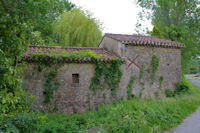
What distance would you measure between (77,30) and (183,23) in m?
10.4

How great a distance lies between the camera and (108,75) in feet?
32.6

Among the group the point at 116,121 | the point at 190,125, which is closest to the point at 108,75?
the point at 116,121

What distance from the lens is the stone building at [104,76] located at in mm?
8867

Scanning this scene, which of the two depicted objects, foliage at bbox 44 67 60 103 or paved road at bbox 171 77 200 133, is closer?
paved road at bbox 171 77 200 133

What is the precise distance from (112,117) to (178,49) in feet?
26.7

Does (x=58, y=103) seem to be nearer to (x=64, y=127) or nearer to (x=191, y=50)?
(x=64, y=127)

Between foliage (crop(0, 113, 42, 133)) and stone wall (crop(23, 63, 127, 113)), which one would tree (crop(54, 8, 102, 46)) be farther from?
foliage (crop(0, 113, 42, 133))

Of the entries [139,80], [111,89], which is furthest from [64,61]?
[139,80]

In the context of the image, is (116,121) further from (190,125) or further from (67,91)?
(67,91)

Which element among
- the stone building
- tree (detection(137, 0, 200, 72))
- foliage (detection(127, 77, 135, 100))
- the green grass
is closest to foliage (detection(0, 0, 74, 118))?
the green grass

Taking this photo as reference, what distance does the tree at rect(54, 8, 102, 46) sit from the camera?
1800 centimetres

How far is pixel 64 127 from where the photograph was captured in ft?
22.3

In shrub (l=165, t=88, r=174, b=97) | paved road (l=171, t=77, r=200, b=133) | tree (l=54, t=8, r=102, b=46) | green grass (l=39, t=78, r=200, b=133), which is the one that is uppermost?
tree (l=54, t=8, r=102, b=46)

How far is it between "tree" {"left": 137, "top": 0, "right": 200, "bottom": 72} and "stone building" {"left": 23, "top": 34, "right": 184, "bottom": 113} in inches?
218
